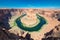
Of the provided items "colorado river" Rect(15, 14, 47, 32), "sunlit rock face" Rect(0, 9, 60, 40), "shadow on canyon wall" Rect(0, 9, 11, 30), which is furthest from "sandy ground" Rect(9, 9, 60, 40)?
"shadow on canyon wall" Rect(0, 9, 11, 30)

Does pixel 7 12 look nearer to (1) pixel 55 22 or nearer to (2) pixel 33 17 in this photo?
(2) pixel 33 17

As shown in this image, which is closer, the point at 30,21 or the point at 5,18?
the point at 5,18

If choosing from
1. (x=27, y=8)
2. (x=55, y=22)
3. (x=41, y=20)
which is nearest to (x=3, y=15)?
(x=27, y=8)

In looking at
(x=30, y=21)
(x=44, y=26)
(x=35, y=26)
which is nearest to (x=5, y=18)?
(x=30, y=21)

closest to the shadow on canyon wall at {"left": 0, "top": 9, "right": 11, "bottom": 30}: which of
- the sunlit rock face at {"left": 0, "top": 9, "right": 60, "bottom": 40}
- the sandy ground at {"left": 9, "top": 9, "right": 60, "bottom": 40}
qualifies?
the sunlit rock face at {"left": 0, "top": 9, "right": 60, "bottom": 40}

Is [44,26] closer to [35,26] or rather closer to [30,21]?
[35,26]

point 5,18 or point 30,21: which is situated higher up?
point 5,18

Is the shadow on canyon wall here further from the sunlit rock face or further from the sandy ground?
the sandy ground

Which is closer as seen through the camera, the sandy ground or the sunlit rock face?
the sandy ground

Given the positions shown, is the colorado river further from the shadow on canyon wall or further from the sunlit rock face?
the shadow on canyon wall

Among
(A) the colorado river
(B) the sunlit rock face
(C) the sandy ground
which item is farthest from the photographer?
(A) the colorado river

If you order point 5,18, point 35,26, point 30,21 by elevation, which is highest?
point 5,18

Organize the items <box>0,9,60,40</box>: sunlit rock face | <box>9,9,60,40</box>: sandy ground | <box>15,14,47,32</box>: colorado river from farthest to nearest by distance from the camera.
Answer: <box>15,14,47,32</box>: colorado river
<box>0,9,60,40</box>: sunlit rock face
<box>9,9,60,40</box>: sandy ground

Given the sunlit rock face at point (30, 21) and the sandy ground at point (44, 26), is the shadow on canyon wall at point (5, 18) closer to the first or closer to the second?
the sunlit rock face at point (30, 21)
